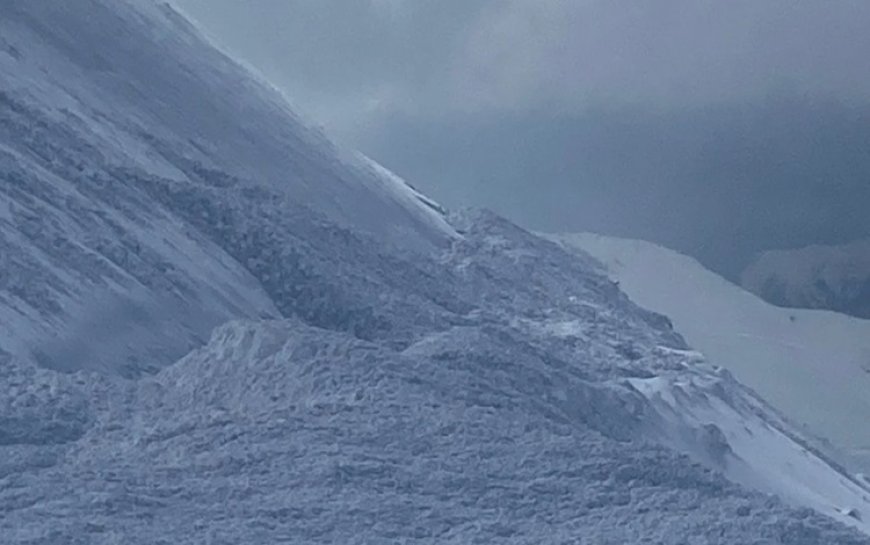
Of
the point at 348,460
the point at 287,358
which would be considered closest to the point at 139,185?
the point at 287,358

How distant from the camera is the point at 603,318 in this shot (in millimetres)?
11656

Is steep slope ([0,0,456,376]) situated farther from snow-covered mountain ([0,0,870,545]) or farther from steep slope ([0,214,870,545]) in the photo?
steep slope ([0,214,870,545])

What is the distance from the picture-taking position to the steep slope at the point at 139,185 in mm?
7785

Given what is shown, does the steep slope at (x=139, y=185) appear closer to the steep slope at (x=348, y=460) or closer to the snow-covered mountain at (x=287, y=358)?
the snow-covered mountain at (x=287, y=358)

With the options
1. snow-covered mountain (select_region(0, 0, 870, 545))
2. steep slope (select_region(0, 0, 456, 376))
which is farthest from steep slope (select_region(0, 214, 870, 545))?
steep slope (select_region(0, 0, 456, 376))

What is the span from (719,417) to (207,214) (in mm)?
3449

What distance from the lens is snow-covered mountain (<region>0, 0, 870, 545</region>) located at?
5.88 metres

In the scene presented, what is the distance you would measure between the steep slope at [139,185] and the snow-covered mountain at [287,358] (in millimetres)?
22

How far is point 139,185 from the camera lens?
927cm

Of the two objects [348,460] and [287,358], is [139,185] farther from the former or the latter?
[348,460]

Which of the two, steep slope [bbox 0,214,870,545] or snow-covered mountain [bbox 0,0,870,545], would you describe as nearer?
steep slope [bbox 0,214,870,545]

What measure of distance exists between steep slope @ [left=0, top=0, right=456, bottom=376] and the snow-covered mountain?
0.9 inches

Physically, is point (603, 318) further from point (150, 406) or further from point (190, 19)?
point (150, 406)

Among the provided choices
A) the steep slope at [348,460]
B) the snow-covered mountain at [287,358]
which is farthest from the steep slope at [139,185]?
the steep slope at [348,460]
